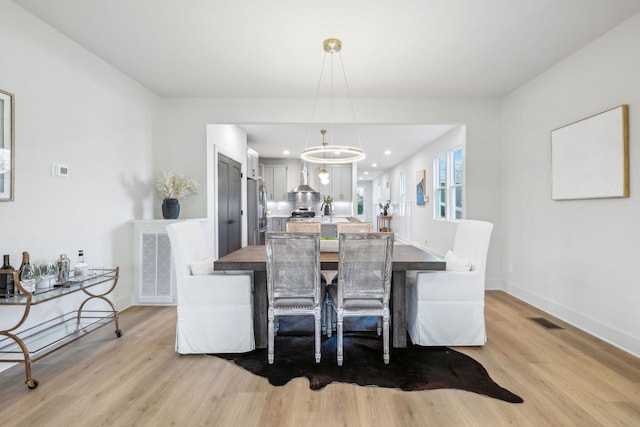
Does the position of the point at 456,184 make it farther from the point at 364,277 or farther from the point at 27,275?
the point at 27,275

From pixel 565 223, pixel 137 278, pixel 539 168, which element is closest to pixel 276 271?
pixel 137 278

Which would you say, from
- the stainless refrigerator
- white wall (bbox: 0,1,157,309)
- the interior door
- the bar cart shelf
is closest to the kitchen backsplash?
the stainless refrigerator

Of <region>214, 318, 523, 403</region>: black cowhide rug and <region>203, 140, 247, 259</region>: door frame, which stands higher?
<region>203, 140, 247, 259</region>: door frame

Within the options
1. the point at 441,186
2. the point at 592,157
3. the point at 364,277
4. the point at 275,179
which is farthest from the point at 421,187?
the point at 364,277

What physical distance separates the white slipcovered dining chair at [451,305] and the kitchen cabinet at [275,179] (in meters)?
6.87

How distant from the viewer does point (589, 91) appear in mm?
2924

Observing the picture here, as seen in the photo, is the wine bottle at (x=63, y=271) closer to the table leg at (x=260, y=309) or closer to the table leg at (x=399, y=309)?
the table leg at (x=260, y=309)

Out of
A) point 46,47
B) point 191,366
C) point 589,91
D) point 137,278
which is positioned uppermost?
point 46,47

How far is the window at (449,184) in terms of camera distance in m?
6.02

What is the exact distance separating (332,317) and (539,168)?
288 centimetres

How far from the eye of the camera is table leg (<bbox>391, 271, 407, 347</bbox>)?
2598mm

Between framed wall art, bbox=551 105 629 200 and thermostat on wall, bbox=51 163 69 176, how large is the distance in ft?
15.3

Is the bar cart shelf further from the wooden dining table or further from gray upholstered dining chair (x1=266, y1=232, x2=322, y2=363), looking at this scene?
gray upholstered dining chair (x1=266, y1=232, x2=322, y2=363)

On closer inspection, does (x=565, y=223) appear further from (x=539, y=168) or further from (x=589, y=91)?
(x=589, y=91)
